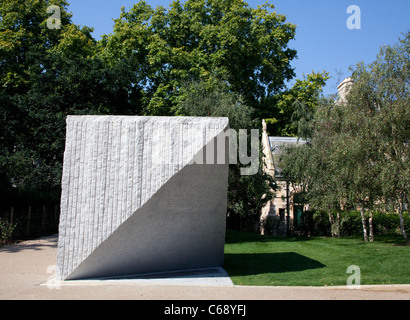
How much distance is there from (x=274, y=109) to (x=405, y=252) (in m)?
17.6

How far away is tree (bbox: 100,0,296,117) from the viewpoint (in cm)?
2527

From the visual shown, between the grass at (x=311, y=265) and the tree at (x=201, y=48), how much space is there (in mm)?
13159

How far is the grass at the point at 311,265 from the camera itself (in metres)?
8.83

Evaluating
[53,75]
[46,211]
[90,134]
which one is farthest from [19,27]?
[90,134]

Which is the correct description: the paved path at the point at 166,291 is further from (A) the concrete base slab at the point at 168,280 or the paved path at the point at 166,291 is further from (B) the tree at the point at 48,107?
(B) the tree at the point at 48,107

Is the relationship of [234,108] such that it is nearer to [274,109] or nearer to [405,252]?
[405,252]

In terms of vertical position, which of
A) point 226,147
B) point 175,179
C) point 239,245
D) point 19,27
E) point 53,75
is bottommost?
point 239,245

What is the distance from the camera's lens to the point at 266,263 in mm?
11273

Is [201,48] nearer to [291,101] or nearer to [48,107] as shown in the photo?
[291,101]

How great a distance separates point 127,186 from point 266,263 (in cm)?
518

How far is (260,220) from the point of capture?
25922 millimetres

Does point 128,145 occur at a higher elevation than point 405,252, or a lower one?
higher

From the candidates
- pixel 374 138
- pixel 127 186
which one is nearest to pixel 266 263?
pixel 127 186

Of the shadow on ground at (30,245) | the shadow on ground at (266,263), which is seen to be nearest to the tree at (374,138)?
the shadow on ground at (266,263)
